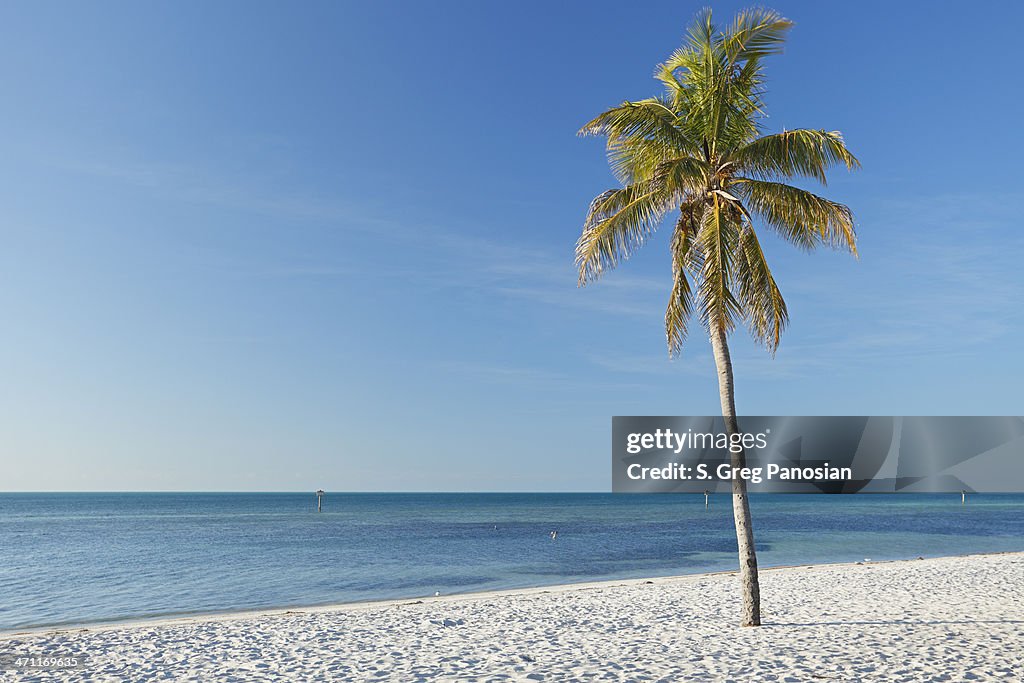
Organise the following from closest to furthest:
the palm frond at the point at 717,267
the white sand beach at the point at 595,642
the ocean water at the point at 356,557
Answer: the white sand beach at the point at 595,642, the palm frond at the point at 717,267, the ocean water at the point at 356,557

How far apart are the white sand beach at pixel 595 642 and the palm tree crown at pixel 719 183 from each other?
4942 millimetres

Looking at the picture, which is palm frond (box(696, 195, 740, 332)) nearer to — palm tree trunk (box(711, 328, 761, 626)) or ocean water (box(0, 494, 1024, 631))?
palm tree trunk (box(711, 328, 761, 626))

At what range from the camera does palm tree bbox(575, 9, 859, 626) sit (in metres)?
11.3

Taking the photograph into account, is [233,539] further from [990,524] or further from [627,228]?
[990,524]

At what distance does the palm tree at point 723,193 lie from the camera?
11273mm

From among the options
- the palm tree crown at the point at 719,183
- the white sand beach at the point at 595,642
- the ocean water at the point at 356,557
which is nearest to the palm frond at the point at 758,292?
the palm tree crown at the point at 719,183

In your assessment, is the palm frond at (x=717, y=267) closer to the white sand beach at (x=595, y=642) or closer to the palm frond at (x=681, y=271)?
the palm frond at (x=681, y=271)

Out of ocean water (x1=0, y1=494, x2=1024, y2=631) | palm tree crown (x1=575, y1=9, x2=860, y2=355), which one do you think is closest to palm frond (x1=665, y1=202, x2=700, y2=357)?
palm tree crown (x1=575, y1=9, x2=860, y2=355)

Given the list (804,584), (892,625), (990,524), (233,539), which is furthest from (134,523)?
(990,524)

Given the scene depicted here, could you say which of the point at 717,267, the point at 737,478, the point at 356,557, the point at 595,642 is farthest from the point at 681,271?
the point at 356,557

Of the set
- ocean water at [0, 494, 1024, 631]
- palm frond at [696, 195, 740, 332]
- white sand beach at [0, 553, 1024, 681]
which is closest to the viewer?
white sand beach at [0, 553, 1024, 681]

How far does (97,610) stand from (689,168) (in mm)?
21330

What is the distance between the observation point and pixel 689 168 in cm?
1120

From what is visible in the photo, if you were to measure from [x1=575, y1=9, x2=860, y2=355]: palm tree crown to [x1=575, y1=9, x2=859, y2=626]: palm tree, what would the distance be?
0.7 inches
